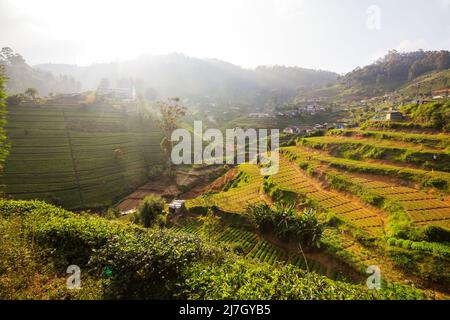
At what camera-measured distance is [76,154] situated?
1868 inches

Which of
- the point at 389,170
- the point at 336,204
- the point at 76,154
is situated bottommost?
the point at 336,204

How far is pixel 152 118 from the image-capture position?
7012 centimetres

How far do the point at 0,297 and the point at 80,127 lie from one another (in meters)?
56.4

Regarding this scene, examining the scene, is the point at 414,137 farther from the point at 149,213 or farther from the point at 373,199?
the point at 149,213

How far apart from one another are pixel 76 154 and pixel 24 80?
4291 inches

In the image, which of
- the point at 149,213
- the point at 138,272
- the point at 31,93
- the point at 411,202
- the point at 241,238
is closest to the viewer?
the point at 138,272

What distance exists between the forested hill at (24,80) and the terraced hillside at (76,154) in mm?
77374

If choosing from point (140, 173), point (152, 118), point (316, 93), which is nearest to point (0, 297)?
point (140, 173)

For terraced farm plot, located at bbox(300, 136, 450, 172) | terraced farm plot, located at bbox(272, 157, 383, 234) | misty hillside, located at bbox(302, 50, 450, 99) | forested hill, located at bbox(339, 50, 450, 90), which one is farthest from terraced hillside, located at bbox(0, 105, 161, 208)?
forested hill, located at bbox(339, 50, 450, 90)

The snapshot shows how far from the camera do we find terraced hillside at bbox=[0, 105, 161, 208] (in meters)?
38.8

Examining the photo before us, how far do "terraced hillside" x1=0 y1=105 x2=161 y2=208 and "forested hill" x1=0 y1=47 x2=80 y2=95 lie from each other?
3046 inches

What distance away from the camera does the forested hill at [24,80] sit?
117 meters

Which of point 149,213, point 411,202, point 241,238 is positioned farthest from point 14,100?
point 411,202

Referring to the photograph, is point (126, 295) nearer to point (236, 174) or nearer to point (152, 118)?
point (236, 174)
